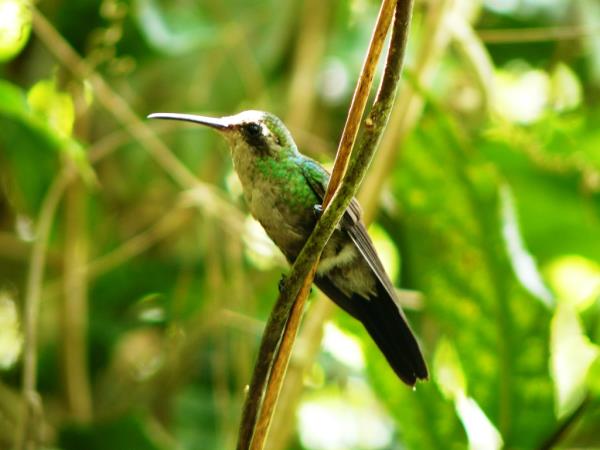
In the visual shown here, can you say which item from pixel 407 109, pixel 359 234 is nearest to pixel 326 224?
pixel 359 234

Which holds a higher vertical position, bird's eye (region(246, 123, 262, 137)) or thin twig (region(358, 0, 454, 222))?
thin twig (region(358, 0, 454, 222))

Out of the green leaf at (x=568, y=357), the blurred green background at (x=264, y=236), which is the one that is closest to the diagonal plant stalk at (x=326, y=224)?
the blurred green background at (x=264, y=236)

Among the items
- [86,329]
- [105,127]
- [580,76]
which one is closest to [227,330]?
[86,329]

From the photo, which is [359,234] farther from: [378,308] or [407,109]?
[407,109]

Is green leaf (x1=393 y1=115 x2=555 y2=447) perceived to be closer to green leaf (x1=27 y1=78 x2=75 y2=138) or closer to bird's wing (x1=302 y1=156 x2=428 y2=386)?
bird's wing (x1=302 y1=156 x2=428 y2=386)

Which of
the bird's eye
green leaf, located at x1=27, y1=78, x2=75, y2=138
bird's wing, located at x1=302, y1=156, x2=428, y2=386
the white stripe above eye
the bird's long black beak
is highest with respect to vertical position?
green leaf, located at x1=27, y1=78, x2=75, y2=138

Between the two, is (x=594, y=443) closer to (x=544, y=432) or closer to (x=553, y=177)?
(x=544, y=432)

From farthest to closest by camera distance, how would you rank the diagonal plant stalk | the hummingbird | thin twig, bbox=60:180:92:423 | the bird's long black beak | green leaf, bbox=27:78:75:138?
green leaf, bbox=27:78:75:138
thin twig, bbox=60:180:92:423
the hummingbird
the bird's long black beak
the diagonal plant stalk

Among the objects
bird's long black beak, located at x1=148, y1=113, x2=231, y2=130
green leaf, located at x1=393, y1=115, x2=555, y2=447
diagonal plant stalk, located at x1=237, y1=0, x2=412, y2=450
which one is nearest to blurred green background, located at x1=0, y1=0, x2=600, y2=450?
green leaf, located at x1=393, y1=115, x2=555, y2=447
